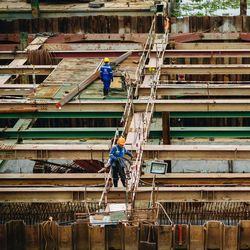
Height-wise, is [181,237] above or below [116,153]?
below

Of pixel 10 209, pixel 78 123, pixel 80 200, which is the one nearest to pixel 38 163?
pixel 78 123

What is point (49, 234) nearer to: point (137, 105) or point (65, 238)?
point (65, 238)

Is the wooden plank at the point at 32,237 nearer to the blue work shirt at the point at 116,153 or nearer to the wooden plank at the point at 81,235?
the wooden plank at the point at 81,235

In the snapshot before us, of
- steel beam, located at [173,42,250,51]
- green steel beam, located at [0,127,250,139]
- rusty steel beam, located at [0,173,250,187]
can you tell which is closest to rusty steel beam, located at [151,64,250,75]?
green steel beam, located at [0,127,250,139]

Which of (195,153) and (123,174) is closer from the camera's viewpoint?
(123,174)

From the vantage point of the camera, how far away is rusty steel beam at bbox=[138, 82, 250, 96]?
2420cm

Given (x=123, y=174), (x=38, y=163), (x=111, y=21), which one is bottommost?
(x=38, y=163)

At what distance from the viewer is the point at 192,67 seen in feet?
89.8

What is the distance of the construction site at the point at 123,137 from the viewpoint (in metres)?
17.7

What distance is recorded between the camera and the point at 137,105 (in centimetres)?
2316

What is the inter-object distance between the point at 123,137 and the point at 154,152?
1.12m

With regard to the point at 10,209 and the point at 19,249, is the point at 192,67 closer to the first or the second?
the point at 10,209

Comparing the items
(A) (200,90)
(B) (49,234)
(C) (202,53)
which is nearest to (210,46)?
(C) (202,53)

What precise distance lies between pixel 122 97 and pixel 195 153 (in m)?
4.84
